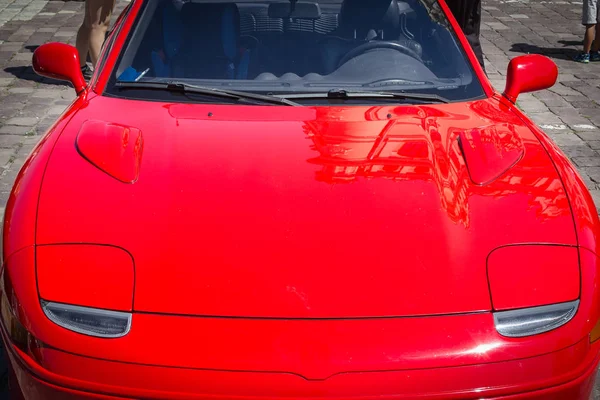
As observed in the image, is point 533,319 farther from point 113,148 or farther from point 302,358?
point 113,148

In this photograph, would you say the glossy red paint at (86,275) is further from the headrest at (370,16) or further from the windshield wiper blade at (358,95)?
the headrest at (370,16)

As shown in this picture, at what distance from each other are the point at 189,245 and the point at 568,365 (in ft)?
3.77

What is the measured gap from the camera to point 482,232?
8.35ft

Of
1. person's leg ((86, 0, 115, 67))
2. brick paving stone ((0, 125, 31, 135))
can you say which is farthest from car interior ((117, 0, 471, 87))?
person's leg ((86, 0, 115, 67))

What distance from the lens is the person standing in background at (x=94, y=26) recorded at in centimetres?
743

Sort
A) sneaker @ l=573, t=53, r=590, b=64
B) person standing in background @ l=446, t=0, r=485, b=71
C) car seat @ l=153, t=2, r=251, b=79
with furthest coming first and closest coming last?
sneaker @ l=573, t=53, r=590, b=64 < person standing in background @ l=446, t=0, r=485, b=71 < car seat @ l=153, t=2, r=251, b=79

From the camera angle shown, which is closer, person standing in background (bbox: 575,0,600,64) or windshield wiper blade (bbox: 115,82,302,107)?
windshield wiper blade (bbox: 115,82,302,107)

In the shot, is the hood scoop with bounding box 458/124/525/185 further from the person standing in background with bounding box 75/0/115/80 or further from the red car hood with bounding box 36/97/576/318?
the person standing in background with bounding box 75/0/115/80

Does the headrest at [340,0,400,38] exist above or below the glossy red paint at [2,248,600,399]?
above

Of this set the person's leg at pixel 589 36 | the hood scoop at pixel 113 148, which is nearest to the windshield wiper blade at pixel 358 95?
the hood scoop at pixel 113 148

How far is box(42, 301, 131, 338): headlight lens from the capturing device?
7.38ft

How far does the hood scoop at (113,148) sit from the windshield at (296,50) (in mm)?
361

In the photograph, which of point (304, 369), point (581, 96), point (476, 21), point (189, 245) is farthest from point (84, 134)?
point (581, 96)

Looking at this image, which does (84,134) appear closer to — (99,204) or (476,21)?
(99,204)
